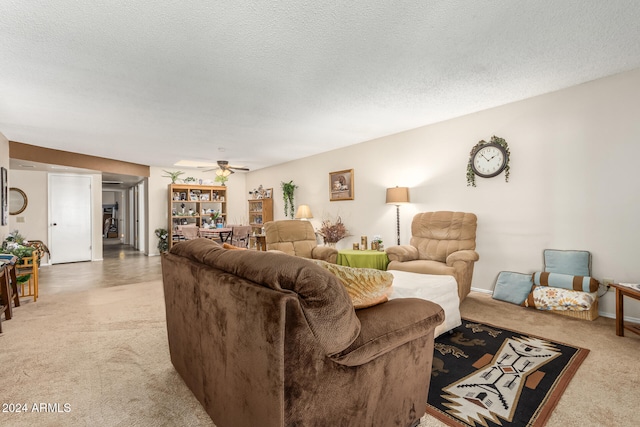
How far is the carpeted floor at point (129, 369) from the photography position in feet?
5.74

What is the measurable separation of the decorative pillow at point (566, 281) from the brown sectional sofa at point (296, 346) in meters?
2.66

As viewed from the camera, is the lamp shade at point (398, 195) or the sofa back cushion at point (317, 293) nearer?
the sofa back cushion at point (317, 293)

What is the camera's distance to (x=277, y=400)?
108 cm

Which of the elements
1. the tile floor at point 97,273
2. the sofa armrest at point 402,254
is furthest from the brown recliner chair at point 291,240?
the tile floor at point 97,273

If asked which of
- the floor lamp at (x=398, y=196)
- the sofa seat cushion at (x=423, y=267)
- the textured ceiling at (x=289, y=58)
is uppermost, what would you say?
the textured ceiling at (x=289, y=58)

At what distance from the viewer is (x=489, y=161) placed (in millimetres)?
4211

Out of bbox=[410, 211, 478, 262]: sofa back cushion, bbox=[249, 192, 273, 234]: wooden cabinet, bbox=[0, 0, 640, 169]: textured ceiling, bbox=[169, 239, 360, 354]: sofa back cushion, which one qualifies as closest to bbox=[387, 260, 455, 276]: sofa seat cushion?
bbox=[410, 211, 478, 262]: sofa back cushion

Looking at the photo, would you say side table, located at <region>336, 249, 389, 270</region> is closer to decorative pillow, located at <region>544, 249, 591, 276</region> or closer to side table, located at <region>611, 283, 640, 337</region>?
decorative pillow, located at <region>544, 249, 591, 276</region>

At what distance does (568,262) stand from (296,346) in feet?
12.1

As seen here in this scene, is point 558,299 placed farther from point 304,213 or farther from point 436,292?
point 304,213

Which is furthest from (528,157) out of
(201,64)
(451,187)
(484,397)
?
(201,64)

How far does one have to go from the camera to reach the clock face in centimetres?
409

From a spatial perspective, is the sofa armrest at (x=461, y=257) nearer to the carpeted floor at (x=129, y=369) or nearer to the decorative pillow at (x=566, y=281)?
the carpeted floor at (x=129, y=369)

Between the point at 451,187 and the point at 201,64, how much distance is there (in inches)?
140
